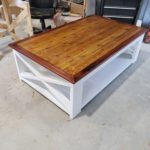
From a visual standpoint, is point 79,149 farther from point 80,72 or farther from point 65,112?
point 80,72

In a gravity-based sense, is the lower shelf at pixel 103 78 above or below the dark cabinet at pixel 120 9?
below

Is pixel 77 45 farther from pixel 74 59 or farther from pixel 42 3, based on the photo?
pixel 42 3

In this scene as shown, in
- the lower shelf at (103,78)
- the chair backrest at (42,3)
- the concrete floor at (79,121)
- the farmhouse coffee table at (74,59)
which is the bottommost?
the concrete floor at (79,121)

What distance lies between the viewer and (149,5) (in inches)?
110

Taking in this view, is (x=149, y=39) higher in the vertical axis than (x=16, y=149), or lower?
higher

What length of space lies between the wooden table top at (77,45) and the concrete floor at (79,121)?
46cm

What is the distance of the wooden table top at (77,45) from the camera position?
4.61 feet

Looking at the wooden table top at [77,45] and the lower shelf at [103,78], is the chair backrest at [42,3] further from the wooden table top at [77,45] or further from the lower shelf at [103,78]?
the lower shelf at [103,78]

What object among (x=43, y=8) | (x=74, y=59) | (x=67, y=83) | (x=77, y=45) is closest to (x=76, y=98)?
(x=67, y=83)

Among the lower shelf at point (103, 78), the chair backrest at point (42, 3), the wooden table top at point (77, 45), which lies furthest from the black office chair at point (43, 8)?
the lower shelf at point (103, 78)

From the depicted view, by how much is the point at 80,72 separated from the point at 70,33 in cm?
79

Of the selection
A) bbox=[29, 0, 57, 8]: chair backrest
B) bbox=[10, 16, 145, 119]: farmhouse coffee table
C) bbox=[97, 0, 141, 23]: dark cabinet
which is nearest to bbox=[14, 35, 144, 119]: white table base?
bbox=[10, 16, 145, 119]: farmhouse coffee table

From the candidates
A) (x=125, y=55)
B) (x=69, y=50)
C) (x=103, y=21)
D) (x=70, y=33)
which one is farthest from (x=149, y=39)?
(x=69, y=50)

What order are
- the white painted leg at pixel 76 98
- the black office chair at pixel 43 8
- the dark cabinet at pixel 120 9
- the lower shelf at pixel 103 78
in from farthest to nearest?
1. the dark cabinet at pixel 120 9
2. the black office chair at pixel 43 8
3. the lower shelf at pixel 103 78
4. the white painted leg at pixel 76 98
